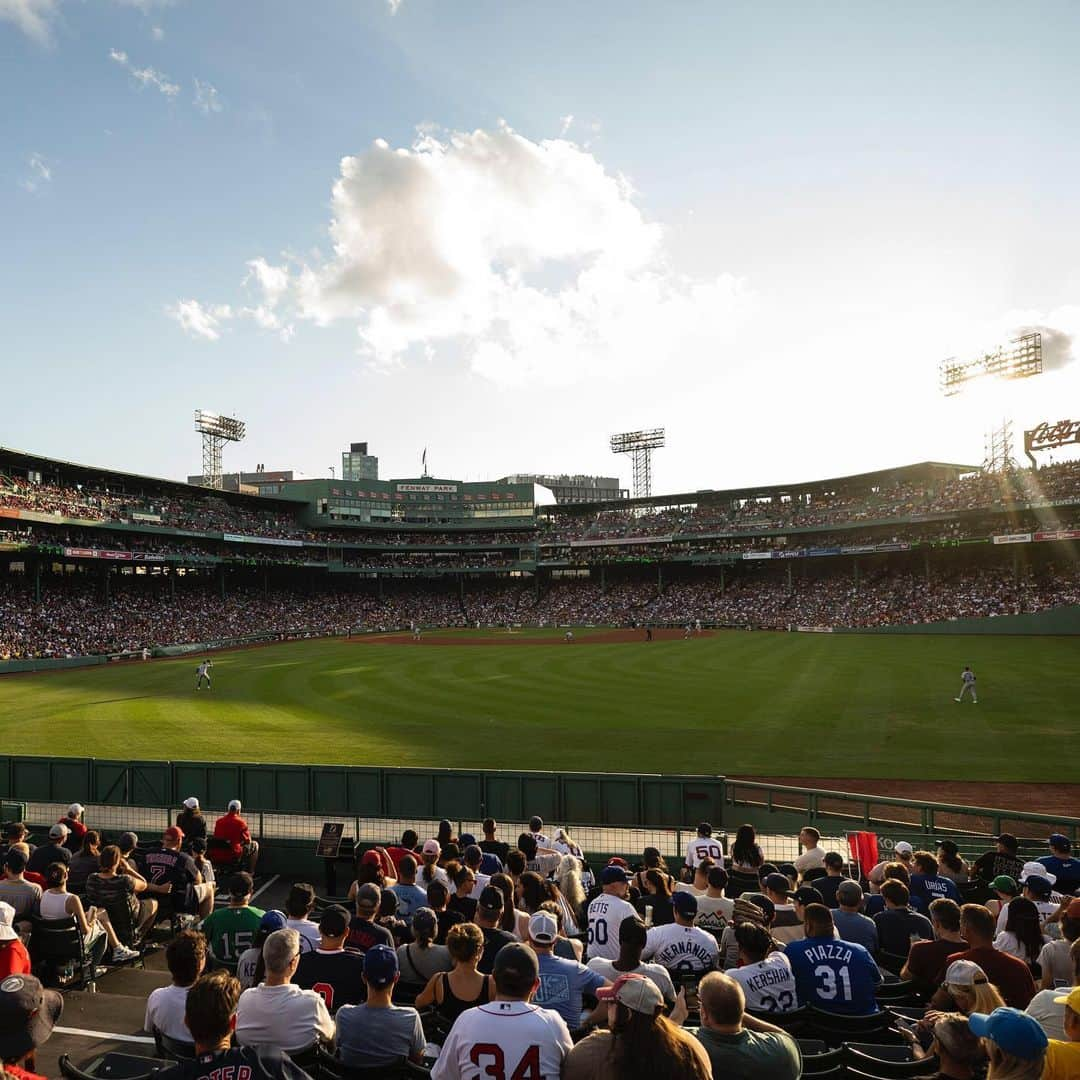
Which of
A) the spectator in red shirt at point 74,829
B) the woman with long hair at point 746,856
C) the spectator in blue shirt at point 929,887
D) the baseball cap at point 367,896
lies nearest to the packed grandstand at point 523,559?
the spectator in red shirt at point 74,829

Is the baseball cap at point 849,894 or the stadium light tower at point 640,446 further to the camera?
the stadium light tower at point 640,446

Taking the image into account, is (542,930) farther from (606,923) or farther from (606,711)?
(606,711)

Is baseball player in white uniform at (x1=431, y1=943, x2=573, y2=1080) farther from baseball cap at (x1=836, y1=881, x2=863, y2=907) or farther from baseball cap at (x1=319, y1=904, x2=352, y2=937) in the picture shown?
baseball cap at (x1=836, y1=881, x2=863, y2=907)

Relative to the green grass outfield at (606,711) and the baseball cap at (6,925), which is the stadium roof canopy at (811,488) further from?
the baseball cap at (6,925)

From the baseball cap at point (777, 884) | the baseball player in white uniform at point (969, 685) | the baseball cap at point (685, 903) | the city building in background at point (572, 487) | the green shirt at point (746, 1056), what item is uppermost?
the city building in background at point (572, 487)

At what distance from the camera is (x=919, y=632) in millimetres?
58375

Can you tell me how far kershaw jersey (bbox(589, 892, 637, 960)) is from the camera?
7016 mm

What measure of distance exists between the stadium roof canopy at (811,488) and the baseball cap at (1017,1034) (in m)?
81.4

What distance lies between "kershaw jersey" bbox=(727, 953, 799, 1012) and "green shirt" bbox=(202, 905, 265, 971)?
4.61 m

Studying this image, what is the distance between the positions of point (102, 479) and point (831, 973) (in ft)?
256

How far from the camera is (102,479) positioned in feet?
229

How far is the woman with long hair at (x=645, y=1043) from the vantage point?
3486 millimetres

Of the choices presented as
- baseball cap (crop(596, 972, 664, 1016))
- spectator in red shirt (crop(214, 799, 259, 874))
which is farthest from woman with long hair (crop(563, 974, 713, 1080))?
spectator in red shirt (crop(214, 799, 259, 874))

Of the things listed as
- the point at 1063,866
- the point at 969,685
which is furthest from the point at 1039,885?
the point at 969,685
